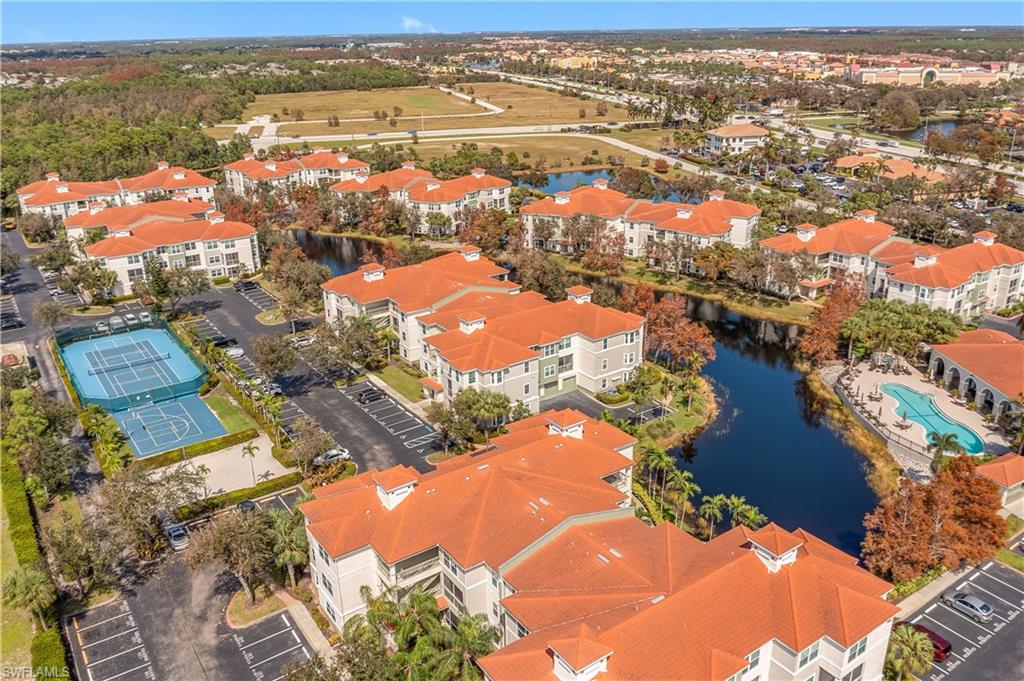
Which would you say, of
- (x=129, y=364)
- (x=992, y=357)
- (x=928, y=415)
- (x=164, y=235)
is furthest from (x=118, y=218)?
(x=992, y=357)

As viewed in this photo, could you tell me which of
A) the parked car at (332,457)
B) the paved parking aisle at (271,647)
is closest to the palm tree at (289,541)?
the paved parking aisle at (271,647)

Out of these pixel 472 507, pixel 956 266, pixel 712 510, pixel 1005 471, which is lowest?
pixel 712 510

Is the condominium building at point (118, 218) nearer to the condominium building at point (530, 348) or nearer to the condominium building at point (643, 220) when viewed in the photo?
the condominium building at point (643, 220)

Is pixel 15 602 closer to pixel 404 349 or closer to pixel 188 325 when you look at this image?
pixel 404 349

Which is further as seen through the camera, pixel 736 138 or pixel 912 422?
pixel 736 138

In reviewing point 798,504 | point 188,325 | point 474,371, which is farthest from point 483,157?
point 798,504

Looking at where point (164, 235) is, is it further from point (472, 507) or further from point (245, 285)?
point (472, 507)

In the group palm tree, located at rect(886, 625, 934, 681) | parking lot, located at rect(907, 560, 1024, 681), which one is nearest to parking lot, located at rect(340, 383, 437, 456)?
palm tree, located at rect(886, 625, 934, 681)
